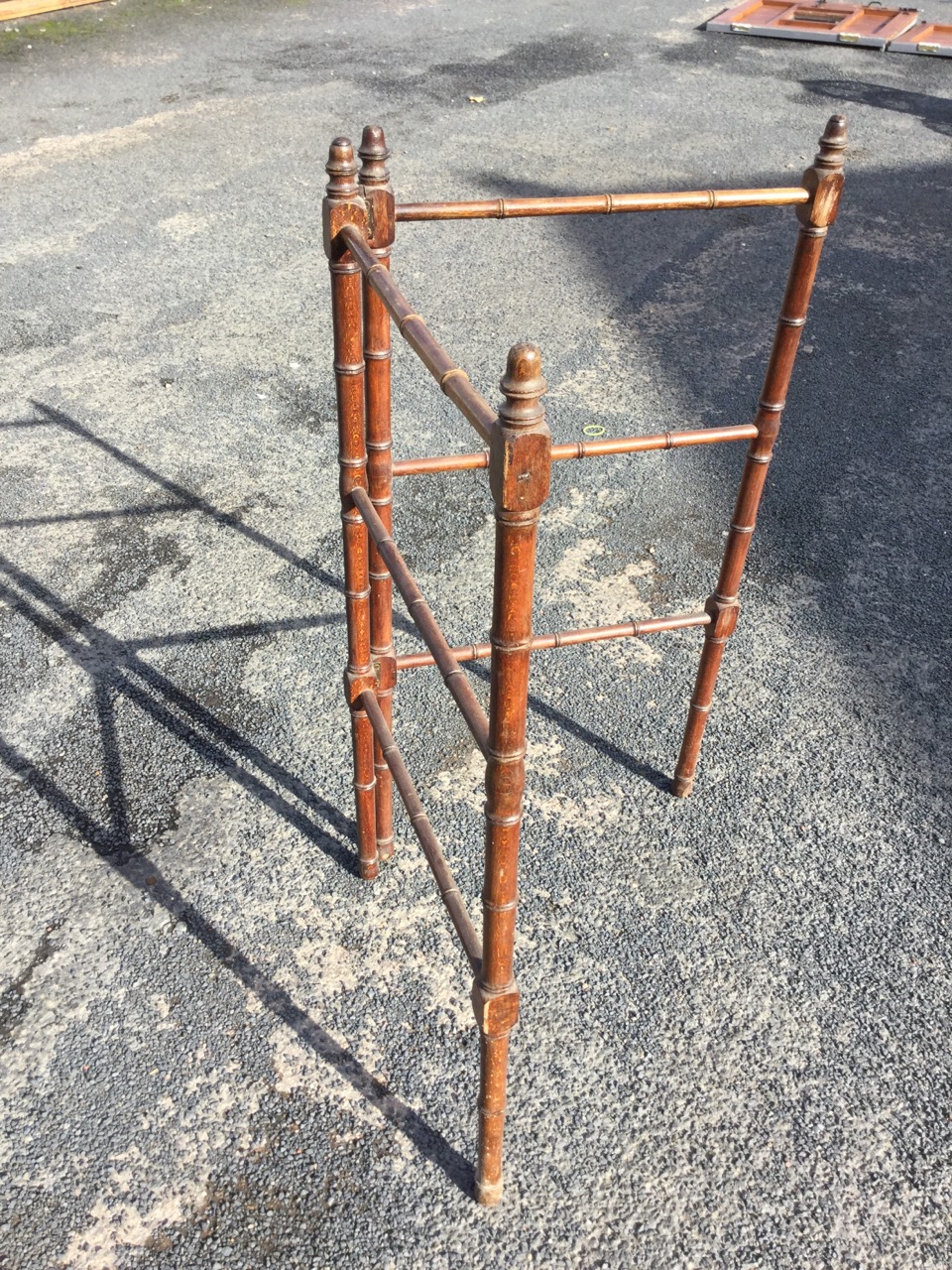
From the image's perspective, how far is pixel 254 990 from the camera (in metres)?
2.09

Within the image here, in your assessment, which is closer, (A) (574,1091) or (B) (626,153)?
(A) (574,1091)

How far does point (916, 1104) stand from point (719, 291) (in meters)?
3.71

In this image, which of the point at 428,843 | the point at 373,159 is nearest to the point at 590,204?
the point at 373,159

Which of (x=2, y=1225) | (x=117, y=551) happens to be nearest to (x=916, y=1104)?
(x=2, y=1225)

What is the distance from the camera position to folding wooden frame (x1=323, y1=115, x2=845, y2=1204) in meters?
1.20

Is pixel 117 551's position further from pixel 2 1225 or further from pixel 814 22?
pixel 814 22

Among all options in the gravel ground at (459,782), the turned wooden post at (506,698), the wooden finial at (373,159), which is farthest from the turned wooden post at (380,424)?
the turned wooden post at (506,698)

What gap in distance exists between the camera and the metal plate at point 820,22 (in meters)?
8.34

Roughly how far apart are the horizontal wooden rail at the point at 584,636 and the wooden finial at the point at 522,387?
2.98 feet

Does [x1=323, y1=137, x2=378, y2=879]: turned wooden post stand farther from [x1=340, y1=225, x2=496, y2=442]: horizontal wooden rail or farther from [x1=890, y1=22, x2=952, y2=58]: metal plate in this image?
[x1=890, y1=22, x2=952, y2=58]: metal plate

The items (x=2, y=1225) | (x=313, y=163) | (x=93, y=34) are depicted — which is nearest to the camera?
(x=2, y=1225)

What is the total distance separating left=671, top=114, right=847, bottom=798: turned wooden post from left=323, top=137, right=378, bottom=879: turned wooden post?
0.71m

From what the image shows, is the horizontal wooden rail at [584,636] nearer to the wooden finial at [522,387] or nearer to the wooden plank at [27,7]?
the wooden finial at [522,387]

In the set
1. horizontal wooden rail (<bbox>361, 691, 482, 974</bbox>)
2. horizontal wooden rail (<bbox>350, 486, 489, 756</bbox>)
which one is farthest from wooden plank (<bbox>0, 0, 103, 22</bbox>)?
horizontal wooden rail (<bbox>361, 691, 482, 974</bbox>)
